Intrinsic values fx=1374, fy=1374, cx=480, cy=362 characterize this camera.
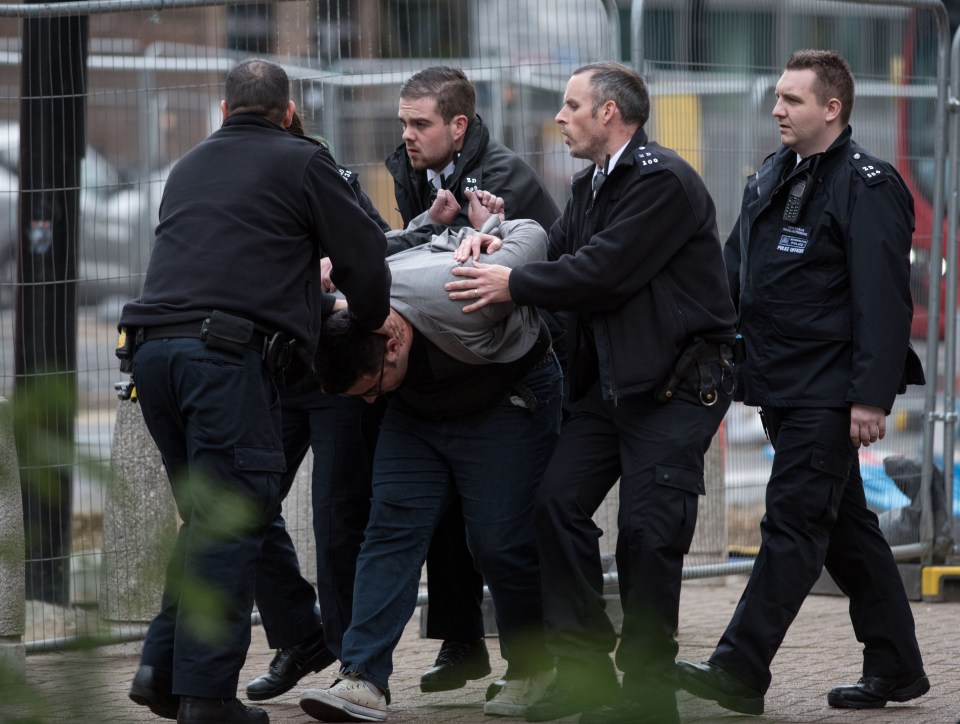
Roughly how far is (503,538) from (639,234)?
1008 millimetres

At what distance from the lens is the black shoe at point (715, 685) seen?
3887 mm

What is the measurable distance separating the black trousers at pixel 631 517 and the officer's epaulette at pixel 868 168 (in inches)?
31.2

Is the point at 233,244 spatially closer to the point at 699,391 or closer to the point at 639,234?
the point at 639,234

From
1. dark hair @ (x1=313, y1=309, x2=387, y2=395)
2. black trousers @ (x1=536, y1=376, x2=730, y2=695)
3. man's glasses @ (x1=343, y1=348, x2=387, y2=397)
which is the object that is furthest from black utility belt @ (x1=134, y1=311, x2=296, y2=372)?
black trousers @ (x1=536, y1=376, x2=730, y2=695)

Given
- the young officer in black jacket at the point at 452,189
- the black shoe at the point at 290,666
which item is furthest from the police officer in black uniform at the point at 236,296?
the black shoe at the point at 290,666

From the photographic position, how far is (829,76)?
4.23 meters

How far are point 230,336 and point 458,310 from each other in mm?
669

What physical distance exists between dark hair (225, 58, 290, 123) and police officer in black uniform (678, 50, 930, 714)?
1516mm

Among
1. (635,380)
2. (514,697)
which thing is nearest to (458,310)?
(635,380)

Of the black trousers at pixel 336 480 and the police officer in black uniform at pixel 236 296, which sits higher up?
the police officer in black uniform at pixel 236 296

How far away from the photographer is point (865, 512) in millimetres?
4355

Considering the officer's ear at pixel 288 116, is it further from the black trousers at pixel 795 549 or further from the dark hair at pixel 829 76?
the black trousers at pixel 795 549

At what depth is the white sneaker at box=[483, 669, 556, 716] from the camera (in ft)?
13.5

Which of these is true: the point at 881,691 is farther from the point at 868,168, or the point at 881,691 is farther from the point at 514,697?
the point at 868,168
